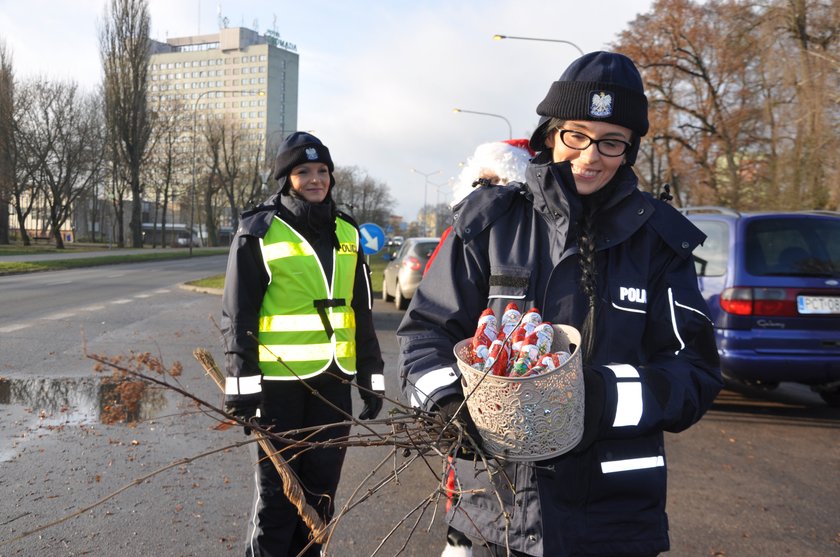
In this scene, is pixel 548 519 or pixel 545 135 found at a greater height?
pixel 545 135

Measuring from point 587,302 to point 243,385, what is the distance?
71.6 inches

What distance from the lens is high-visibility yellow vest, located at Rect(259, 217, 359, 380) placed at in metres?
3.44

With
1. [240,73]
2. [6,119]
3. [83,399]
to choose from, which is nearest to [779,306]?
[83,399]

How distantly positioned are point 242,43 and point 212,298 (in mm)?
128343

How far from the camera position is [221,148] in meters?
73.0

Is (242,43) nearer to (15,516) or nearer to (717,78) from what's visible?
(717,78)

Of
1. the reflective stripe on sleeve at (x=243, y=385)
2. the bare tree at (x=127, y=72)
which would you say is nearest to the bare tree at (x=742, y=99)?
the reflective stripe on sleeve at (x=243, y=385)

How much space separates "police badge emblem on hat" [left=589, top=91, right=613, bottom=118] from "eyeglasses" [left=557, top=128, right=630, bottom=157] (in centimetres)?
7

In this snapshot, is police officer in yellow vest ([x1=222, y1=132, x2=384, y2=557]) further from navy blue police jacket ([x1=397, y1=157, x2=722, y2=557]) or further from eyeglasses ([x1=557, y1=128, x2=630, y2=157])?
eyeglasses ([x1=557, y1=128, x2=630, y2=157])

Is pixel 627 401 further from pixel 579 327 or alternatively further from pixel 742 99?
pixel 742 99

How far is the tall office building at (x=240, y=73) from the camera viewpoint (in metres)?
130

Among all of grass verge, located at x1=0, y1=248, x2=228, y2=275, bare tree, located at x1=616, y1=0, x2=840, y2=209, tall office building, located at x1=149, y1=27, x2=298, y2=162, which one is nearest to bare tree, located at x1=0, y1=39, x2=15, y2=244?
grass verge, located at x1=0, y1=248, x2=228, y2=275

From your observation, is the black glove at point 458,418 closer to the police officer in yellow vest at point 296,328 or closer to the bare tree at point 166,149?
the police officer in yellow vest at point 296,328

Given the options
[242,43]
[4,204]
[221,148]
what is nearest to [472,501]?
[4,204]
